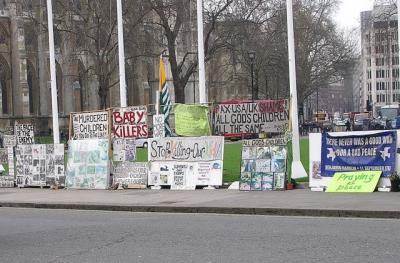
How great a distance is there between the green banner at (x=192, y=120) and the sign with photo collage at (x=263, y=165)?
1.80 meters

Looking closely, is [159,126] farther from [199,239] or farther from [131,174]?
[199,239]

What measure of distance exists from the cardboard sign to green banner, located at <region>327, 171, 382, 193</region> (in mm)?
3627

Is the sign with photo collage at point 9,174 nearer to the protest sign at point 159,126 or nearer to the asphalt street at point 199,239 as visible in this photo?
the protest sign at point 159,126

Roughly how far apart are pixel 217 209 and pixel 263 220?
6.28 feet

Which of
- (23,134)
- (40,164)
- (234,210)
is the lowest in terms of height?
(234,210)

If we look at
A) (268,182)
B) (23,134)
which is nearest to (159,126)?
(268,182)

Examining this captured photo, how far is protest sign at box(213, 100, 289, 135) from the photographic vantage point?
1852 cm

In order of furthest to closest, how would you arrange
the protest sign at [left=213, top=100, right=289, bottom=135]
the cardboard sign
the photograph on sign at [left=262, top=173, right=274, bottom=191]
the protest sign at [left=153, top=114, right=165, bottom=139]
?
1. the protest sign at [left=153, top=114, right=165, bottom=139]
2. the protest sign at [left=213, top=100, right=289, bottom=135]
3. the cardboard sign
4. the photograph on sign at [left=262, top=173, right=274, bottom=191]

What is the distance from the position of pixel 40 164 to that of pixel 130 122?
158 inches

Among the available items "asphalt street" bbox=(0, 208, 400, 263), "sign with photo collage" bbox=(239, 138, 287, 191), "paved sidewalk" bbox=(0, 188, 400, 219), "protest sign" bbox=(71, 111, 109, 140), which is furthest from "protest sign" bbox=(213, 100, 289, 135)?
"asphalt street" bbox=(0, 208, 400, 263)

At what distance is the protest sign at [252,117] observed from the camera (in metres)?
18.5

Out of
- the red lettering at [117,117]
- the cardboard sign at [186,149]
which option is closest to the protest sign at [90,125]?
the red lettering at [117,117]

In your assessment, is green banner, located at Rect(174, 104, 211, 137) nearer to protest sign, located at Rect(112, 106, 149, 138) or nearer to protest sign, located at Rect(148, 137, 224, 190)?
protest sign, located at Rect(148, 137, 224, 190)

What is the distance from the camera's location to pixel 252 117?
18.5 m
